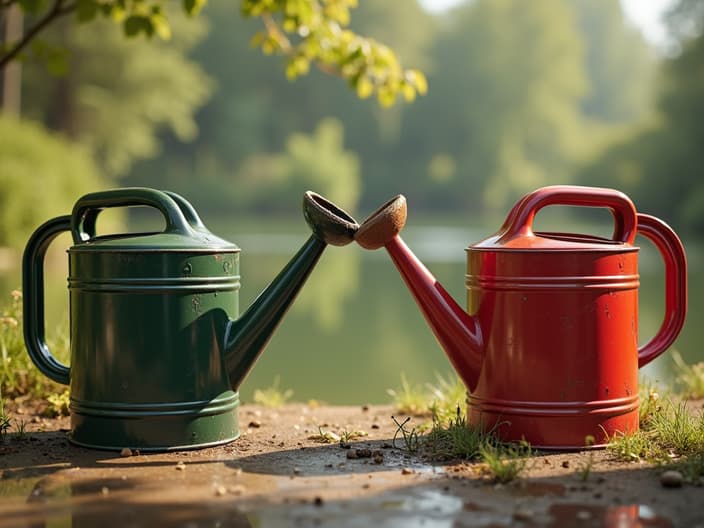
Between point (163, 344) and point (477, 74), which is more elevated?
point (477, 74)

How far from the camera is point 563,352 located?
2.90 meters

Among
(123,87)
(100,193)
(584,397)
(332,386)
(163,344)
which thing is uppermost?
(123,87)

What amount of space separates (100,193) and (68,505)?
1.19 m

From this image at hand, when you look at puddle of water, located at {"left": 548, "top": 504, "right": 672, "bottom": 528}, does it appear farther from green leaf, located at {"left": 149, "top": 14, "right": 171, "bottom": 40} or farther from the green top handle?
green leaf, located at {"left": 149, "top": 14, "right": 171, "bottom": 40}

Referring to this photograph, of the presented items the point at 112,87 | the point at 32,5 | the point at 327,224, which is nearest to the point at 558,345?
the point at 327,224

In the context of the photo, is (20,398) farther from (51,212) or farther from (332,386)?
(51,212)

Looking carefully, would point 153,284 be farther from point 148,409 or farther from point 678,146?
point 678,146

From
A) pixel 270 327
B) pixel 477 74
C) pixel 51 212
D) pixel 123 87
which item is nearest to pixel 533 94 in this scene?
pixel 477 74

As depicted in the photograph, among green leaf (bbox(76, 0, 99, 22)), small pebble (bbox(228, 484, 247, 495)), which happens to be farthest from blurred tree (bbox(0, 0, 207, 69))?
small pebble (bbox(228, 484, 247, 495))

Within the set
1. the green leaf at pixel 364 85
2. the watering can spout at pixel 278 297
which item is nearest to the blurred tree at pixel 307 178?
the green leaf at pixel 364 85

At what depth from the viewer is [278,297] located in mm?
3096

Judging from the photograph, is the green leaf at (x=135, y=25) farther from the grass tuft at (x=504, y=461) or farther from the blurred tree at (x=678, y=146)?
the blurred tree at (x=678, y=146)

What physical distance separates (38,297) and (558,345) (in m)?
1.93

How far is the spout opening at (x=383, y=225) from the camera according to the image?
2.96 metres
